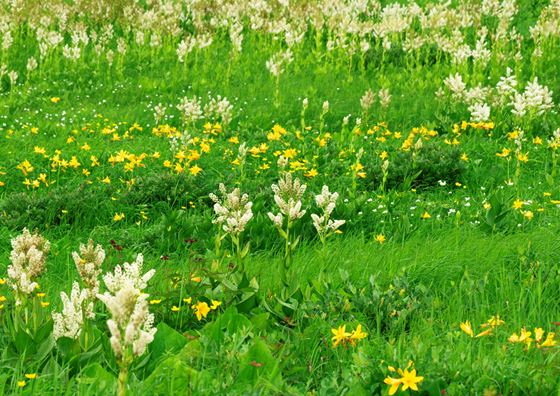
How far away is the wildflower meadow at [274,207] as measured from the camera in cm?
372

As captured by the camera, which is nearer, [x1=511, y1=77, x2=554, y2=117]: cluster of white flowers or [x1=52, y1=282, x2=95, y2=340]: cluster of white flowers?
[x1=52, y1=282, x2=95, y2=340]: cluster of white flowers

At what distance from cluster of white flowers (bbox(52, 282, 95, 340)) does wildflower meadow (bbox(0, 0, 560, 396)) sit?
1 centimetres

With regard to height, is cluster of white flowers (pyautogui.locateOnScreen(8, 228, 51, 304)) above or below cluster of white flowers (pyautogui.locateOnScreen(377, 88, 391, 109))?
above

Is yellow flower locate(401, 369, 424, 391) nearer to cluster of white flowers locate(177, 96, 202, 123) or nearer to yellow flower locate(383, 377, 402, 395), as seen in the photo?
yellow flower locate(383, 377, 402, 395)

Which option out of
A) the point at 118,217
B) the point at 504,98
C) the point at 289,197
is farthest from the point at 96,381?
the point at 504,98

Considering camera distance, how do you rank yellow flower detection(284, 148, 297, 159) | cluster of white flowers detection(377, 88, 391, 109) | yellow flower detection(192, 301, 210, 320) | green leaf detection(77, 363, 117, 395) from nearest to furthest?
green leaf detection(77, 363, 117, 395) < yellow flower detection(192, 301, 210, 320) < yellow flower detection(284, 148, 297, 159) < cluster of white flowers detection(377, 88, 391, 109)

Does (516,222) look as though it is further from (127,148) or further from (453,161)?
(127,148)

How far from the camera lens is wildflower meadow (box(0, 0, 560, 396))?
147 inches

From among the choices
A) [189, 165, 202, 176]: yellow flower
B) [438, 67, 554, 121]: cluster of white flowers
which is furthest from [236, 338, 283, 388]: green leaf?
[438, 67, 554, 121]: cluster of white flowers

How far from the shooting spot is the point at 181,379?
3.49m

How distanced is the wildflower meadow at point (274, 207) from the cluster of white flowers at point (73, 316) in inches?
0.6

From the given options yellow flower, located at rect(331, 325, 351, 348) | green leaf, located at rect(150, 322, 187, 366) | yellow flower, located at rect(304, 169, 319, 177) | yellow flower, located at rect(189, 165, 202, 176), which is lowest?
yellow flower, located at rect(304, 169, 319, 177)

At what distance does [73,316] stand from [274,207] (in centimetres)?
355

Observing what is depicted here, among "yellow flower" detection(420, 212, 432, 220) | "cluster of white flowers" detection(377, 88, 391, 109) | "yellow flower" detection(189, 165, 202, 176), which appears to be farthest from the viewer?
"cluster of white flowers" detection(377, 88, 391, 109)
